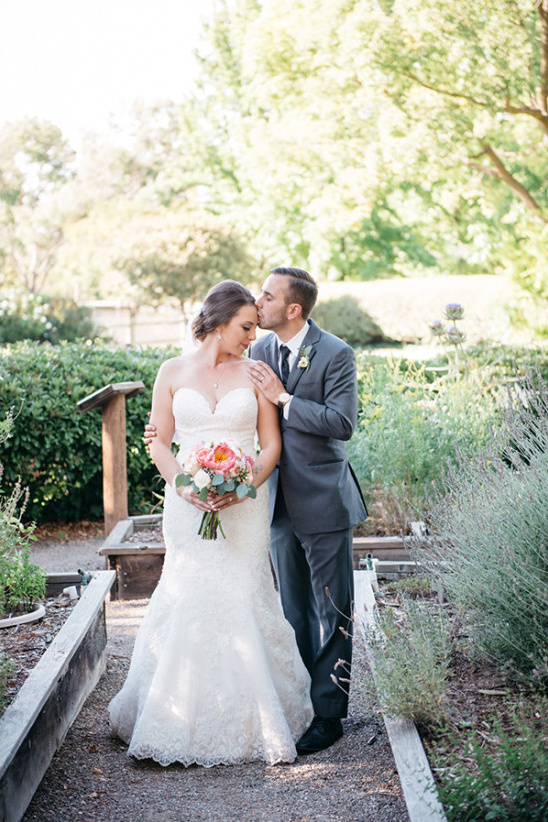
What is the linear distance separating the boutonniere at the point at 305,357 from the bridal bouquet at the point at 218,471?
50 cm

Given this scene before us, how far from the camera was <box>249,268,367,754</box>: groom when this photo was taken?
3.93 metres

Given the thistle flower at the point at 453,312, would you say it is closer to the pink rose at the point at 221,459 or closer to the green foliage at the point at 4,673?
the pink rose at the point at 221,459

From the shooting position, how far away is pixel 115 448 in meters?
6.83

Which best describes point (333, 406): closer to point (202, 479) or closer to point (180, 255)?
point (202, 479)

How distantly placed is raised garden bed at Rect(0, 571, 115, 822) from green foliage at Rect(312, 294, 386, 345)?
1909cm

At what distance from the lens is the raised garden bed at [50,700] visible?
2.98 meters

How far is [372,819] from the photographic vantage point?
310 cm

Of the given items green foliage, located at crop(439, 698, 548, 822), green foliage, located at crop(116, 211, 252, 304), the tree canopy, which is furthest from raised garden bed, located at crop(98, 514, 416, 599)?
green foliage, located at crop(116, 211, 252, 304)

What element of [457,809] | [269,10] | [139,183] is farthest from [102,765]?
[139,183]

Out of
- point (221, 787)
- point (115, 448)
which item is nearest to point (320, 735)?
point (221, 787)

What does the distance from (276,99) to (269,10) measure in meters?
1.72

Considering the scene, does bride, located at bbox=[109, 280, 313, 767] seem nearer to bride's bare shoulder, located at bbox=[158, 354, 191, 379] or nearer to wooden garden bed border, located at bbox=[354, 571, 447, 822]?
bride's bare shoulder, located at bbox=[158, 354, 191, 379]

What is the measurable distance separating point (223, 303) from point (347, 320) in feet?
65.3

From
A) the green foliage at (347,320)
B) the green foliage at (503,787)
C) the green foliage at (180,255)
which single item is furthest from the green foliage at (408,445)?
the green foliage at (180,255)
